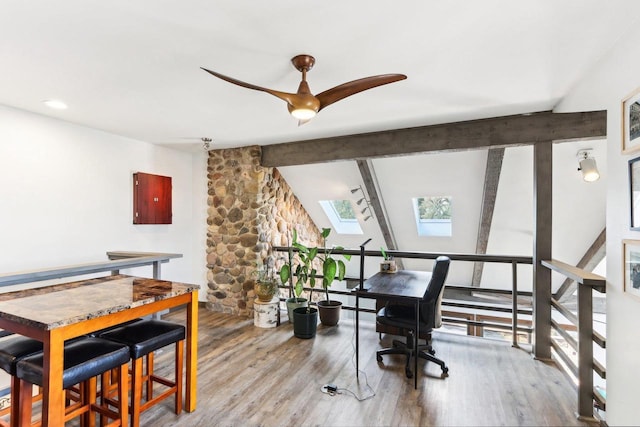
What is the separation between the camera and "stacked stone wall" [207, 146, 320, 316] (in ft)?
14.4

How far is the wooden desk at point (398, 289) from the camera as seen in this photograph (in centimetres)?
253

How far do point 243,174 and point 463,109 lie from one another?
9.39ft

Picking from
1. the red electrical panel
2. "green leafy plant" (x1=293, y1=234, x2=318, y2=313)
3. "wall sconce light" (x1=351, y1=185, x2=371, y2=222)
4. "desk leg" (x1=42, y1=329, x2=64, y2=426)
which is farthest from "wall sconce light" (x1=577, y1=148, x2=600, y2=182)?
the red electrical panel

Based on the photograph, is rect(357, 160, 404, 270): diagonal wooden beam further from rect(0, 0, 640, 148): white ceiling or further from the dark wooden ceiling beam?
rect(0, 0, 640, 148): white ceiling

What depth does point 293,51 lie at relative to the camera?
1.95m

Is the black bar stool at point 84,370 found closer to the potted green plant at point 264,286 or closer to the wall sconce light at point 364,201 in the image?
the potted green plant at point 264,286

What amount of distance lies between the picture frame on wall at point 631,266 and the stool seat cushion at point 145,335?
8.64 ft

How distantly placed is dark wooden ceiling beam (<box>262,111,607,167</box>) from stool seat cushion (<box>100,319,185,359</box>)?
2642mm

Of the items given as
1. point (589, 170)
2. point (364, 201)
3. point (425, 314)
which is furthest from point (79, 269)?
point (589, 170)

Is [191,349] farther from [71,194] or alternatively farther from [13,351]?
[71,194]

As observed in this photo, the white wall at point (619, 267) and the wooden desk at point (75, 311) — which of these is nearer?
the wooden desk at point (75, 311)

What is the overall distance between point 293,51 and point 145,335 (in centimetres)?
198

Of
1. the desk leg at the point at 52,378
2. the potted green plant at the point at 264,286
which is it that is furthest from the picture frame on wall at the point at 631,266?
the potted green plant at the point at 264,286

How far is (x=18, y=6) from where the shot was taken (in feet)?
5.15
